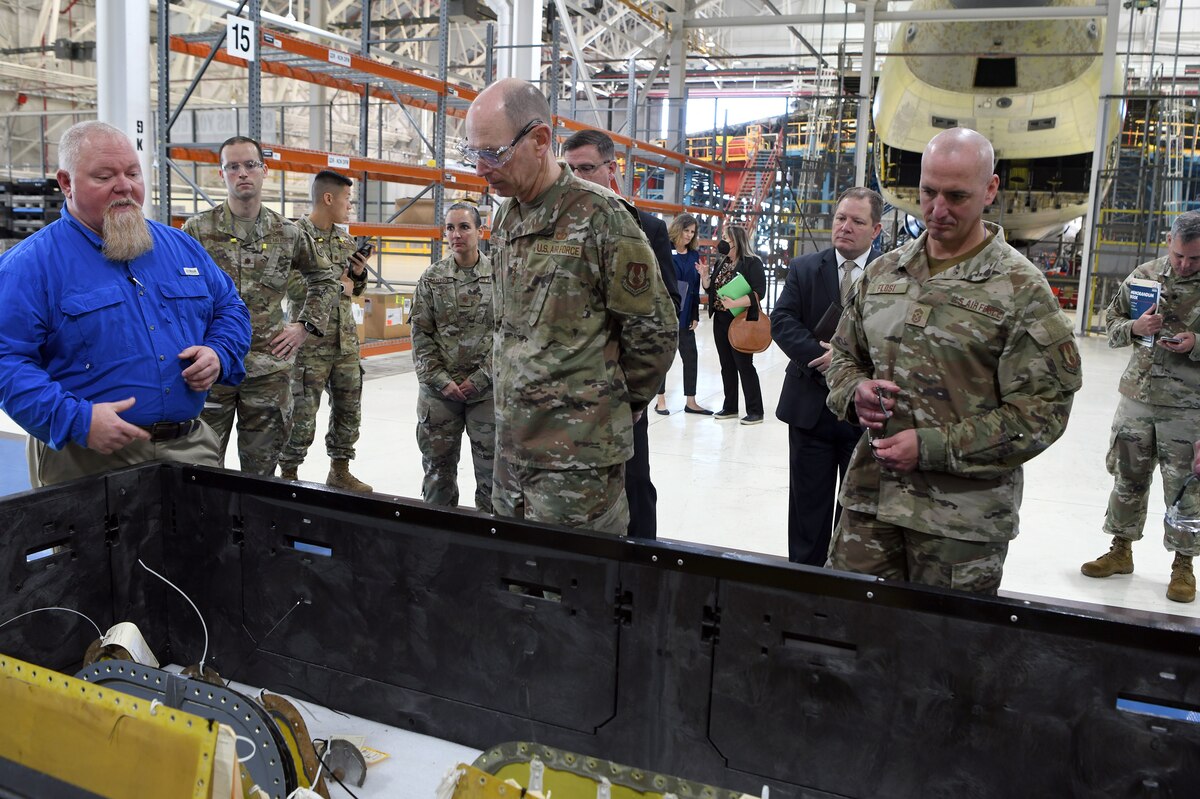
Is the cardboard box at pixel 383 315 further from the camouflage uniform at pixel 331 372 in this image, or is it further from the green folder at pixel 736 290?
the camouflage uniform at pixel 331 372

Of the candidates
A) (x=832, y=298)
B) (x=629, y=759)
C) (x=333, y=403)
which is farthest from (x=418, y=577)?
(x=333, y=403)

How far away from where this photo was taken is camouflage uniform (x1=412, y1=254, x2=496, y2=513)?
429 cm

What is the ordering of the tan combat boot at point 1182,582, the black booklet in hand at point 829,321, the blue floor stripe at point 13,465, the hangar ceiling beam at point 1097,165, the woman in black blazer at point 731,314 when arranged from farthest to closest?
the hangar ceiling beam at point 1097,165, the woman in black blazer at point 731,314, the blue floor stripe at point 13,465, the tan combat boot at point 1182,582, the black booklet in hand at point 829,321

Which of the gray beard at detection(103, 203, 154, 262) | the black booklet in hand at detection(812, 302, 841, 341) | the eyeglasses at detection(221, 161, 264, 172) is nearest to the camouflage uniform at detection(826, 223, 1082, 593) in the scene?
the black booklet in hand at detection(812, 302, 841, 341)

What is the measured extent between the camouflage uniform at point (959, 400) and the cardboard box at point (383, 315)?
902 cm

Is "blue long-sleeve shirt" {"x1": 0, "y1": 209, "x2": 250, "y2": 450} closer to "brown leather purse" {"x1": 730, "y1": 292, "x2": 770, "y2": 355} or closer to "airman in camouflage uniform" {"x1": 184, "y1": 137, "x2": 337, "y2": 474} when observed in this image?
"airman in camouflage uniform" {"x1": 184, "y1": 137, "x2": 337, "y2": 474}

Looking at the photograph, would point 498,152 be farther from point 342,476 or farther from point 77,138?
point 342,476

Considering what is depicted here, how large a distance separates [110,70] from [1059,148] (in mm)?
10623

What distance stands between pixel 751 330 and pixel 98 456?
5.02m

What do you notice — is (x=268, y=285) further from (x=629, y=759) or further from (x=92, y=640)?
(x=629, y=759)

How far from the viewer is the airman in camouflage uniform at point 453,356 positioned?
169 inches


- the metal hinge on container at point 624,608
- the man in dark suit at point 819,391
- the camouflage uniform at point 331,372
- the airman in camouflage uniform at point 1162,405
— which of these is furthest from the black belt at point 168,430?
the airman in camouflage uniform at point 1162,405

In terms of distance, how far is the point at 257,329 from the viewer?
4242 mm

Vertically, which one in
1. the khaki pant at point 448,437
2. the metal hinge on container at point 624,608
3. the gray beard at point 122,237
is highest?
the gray beard at point 122,237
